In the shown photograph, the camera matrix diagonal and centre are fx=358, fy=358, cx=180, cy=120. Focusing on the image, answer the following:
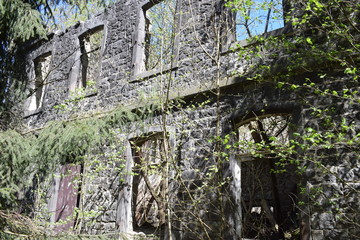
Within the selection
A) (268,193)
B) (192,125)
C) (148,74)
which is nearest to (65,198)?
(148,74)

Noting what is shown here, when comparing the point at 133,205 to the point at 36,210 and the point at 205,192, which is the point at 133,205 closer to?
the point at 205,192

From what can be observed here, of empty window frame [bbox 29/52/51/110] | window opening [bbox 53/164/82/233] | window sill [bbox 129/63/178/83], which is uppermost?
empty window frame [bbox 29/52/51/110]

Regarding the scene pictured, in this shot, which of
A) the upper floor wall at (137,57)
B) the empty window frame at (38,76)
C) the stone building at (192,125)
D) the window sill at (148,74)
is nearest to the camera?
the stone building at (192,125)

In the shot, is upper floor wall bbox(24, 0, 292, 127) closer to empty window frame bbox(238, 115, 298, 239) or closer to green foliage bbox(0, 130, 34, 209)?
green foliage bbox(0, 130, 34, 209)

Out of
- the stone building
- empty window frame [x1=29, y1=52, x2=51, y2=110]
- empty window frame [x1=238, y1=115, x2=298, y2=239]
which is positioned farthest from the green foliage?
empty window frame [x1=29, y1=52, x2=51, y2=110]

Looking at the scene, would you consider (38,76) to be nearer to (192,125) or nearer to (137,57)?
(137,57)

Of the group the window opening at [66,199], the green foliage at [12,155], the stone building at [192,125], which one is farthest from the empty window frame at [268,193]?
the green foliage at [12,155]

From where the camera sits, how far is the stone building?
5.23 metres

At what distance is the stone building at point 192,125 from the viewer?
523 cm

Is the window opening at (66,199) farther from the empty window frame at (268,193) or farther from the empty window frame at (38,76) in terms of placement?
the empty window frame at (268,193)

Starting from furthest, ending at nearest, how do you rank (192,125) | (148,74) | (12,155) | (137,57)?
(137,57)
(148,74)
(192,125)
(12,155)

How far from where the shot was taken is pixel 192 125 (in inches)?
271

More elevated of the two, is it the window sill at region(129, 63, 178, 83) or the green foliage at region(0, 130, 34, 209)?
the window sill at region(129, 63, 178, 83)

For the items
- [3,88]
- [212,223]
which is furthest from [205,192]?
[3,88]
